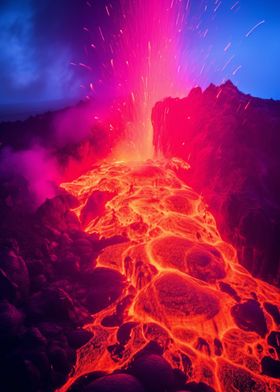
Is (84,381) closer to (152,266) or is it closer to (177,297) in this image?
(177,297)

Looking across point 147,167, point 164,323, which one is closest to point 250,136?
point 147,167

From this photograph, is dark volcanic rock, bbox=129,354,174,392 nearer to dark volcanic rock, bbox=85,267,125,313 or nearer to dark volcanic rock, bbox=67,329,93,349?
dark volcanic rock, bbox=67,329,93,349

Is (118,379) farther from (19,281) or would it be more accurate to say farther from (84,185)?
(84,185)

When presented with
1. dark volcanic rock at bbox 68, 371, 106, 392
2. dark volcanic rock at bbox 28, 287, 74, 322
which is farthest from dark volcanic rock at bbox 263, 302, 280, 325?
dark volcanic rock at bbox 28, 287, 74, 322

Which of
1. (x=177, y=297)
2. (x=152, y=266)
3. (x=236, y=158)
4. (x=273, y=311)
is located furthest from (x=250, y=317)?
(x=236, y=158)

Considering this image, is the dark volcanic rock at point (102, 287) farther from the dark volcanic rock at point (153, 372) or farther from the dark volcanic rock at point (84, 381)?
the dark volcanic rock at point (153, 372)
